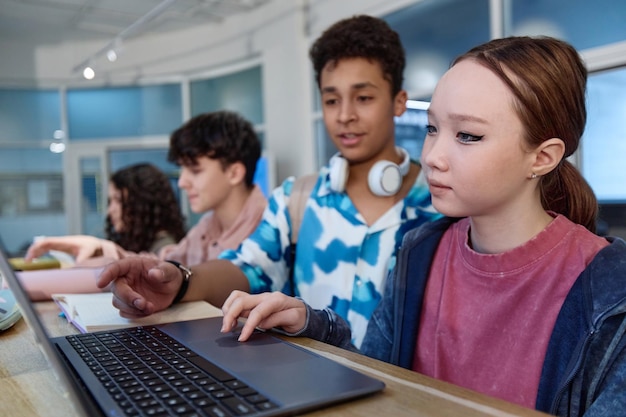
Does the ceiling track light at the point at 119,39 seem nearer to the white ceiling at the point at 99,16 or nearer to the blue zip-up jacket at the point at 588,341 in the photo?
the white ceiling at the point at 99,16

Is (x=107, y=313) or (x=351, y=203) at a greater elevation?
(x=351, y=203)

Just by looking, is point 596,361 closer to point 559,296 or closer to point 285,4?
point 559,296

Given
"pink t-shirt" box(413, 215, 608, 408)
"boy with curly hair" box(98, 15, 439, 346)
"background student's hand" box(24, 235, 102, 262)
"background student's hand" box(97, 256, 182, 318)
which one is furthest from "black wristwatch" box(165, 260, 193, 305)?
"background student's hand" box(24, 235, 102, 262)

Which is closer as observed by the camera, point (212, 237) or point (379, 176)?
point (379, 176)

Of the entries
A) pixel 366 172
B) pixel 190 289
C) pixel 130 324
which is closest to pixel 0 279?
pixel 130 324

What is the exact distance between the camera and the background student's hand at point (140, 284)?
85 cm

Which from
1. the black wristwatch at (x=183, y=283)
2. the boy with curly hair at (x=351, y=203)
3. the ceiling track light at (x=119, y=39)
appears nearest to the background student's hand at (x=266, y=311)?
the black wristwatch at (x=183, y=283)

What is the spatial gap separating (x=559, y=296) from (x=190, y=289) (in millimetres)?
594

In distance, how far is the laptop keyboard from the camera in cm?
44

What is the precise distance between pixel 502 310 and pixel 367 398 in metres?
0.38

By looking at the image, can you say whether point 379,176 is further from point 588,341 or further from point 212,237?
point 212,237

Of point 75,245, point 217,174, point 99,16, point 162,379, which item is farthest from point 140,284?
point 99,16

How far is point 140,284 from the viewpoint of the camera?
90 cm

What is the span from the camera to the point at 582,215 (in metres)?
0.83
